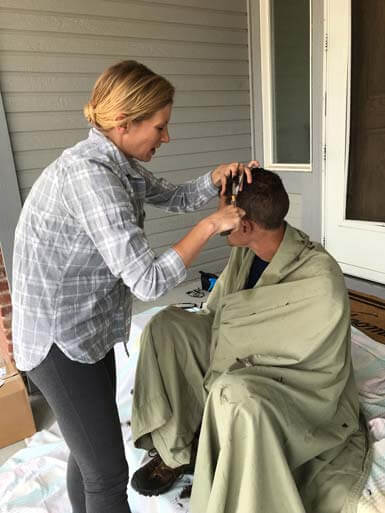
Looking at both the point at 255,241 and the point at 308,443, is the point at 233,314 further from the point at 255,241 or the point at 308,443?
the point at 308,443

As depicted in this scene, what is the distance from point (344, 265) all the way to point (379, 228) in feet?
1.21

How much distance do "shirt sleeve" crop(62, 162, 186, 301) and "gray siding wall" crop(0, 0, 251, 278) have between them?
168 centimetres

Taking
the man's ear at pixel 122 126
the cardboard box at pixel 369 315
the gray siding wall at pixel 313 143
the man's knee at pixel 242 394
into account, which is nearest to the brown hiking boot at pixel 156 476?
the man's knee at pixel 242 394

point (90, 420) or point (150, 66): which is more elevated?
point (150, 66)

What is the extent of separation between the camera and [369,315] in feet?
8.07

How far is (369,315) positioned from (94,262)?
191cm

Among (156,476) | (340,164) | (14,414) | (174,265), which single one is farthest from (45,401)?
(340,164)

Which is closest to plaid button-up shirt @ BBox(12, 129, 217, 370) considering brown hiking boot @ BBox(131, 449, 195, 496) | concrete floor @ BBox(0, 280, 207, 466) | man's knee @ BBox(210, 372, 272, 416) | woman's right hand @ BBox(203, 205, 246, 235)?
woman's right hand @ BBox(203, 205, 246, 235)

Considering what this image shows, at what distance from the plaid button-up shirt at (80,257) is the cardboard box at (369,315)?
5.47 ft

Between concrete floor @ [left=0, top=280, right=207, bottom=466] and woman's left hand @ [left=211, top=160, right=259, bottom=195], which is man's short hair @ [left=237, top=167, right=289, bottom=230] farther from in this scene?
concrete floor @ [left=0, top=280, right=207, bottom=466]

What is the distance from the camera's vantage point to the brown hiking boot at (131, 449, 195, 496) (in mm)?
1449

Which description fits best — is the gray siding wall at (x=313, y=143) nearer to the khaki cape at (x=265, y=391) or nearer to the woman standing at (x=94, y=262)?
the khaki cape at (x=265, y=391)

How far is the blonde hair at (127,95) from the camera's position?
1021 mm

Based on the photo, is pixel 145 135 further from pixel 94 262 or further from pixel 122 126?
pixel 94 262
